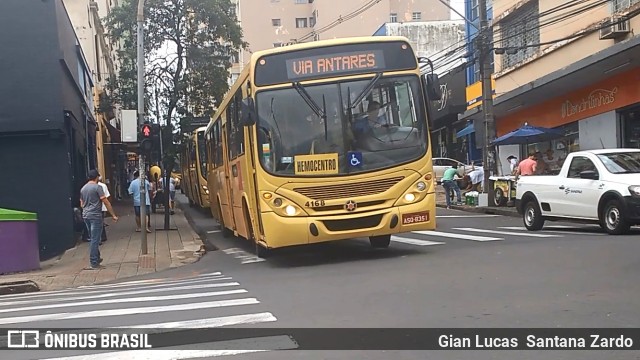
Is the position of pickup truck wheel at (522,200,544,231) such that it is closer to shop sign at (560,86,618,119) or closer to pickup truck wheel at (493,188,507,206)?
pickup truck wheel at (493,188,507,206)

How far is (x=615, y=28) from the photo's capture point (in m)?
20.4

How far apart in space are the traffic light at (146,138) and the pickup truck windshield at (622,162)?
1017cm

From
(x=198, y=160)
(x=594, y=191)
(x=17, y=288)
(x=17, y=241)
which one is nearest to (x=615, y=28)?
(x=594, y=191)

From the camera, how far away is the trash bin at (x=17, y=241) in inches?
579

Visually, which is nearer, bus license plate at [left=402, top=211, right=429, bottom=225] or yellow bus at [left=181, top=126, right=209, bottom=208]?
bus license plate at [left=402, top=211, right=429, bottom=225]

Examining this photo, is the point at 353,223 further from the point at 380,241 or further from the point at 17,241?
the point at 17,241

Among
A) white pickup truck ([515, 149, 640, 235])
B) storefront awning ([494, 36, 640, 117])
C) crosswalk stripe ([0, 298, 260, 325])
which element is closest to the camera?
crosswalk stripe ([0, 298, 260, 325])

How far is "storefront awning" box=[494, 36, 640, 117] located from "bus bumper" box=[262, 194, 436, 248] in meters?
9.19

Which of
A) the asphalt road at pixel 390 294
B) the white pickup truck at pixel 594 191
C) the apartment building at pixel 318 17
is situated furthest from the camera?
the apartment building at pixel 318 17

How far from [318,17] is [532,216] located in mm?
60026

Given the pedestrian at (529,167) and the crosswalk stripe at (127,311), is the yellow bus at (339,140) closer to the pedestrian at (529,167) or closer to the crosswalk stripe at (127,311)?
the crosswalk stripe at (127,311)

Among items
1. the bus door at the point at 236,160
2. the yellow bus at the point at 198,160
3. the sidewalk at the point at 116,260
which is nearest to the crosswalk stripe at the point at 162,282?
the sidewalk at the point at 116,260

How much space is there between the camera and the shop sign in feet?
70.8

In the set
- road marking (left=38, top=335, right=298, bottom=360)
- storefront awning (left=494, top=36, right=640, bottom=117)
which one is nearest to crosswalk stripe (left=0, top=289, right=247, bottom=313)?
road marking (left=38, top=335, right=298, bottom=360)
